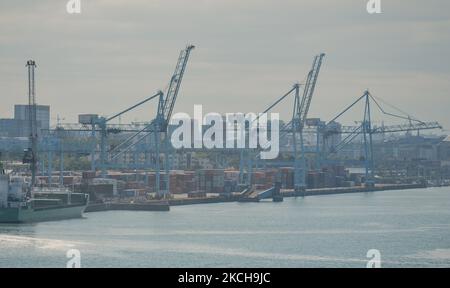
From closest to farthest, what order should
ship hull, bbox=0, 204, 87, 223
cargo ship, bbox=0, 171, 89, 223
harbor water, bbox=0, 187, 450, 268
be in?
harbor water, bbox=0, 187, 450, 268 → ship hull, bbox=0, 204, 87, 223 → cargo ship, bbox=0, 171, 89, 223

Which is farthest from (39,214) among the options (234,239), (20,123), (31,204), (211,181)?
(20,123)

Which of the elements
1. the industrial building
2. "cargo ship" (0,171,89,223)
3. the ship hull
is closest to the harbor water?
the ship hull

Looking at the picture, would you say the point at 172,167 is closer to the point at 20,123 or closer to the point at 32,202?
the point at 20,123

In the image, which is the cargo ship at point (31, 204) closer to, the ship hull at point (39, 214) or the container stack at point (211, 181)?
the ship hull at point (39, 214)

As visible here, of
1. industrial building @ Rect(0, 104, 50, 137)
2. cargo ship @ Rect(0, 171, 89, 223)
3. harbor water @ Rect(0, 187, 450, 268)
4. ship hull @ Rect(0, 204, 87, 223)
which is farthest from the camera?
industrial building @ Rect(0, 104, 50, 137)

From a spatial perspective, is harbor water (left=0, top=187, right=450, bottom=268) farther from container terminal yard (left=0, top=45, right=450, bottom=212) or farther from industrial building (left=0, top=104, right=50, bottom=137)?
industrial building (left=0, top=104, right=50, bottom=137)

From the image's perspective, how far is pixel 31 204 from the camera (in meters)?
36.8

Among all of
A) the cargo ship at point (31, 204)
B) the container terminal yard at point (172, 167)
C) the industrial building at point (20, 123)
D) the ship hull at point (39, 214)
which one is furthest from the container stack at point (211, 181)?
the industrial building at point (20, 123)

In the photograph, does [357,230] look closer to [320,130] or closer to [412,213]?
[412,213]

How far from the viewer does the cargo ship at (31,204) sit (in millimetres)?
35688

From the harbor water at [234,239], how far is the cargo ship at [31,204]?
2.57 ft

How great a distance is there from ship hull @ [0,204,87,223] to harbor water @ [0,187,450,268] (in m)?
0.60

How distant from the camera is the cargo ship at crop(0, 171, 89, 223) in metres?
35.7
